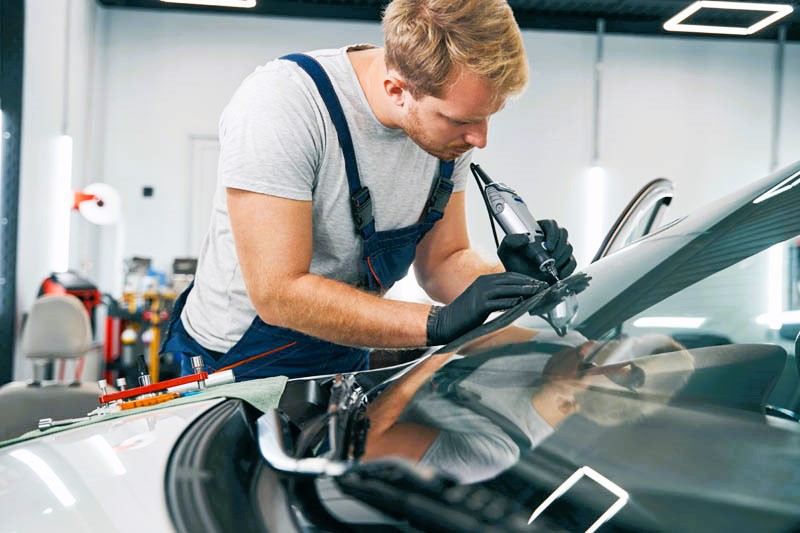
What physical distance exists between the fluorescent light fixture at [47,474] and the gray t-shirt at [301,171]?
563mm

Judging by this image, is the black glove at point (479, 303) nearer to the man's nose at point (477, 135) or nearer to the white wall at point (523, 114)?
the man's nose at point (477, 135)

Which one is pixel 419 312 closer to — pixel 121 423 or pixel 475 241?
pixel 121 423

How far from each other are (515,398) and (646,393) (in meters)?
0.12

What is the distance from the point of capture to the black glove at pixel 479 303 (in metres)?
1.00

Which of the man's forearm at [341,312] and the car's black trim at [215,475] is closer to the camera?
the car's black trim at [215,475]

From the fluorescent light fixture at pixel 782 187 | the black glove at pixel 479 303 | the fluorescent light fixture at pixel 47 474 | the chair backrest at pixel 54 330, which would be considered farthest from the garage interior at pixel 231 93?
the fluorescent light fixture at pixel 782 187

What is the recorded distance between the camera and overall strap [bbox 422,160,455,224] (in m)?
1.51

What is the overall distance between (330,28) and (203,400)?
7.01 metres

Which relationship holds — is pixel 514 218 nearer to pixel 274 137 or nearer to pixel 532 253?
pixel 532 253

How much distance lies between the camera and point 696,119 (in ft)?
25.5

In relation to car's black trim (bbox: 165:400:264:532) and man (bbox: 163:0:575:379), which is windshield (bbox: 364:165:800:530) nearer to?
car's black trim (bbox: 165:400:264:532)

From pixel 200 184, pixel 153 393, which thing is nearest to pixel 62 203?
pixel 200 184

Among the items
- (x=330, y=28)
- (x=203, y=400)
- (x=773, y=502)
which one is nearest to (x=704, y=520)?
(x=773, y=502)

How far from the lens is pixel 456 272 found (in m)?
1.67
